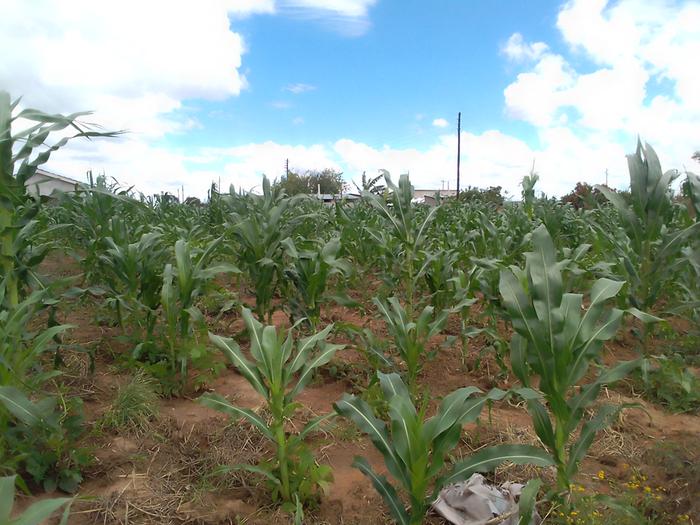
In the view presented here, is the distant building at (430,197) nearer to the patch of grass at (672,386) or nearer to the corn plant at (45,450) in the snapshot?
the patch of grass at (672,386)

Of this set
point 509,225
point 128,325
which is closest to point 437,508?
point 128,325

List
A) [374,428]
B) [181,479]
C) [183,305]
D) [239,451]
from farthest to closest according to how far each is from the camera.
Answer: [183,305] → [239,451] → [181,479] → [374,428]

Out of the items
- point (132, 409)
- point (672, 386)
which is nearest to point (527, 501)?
point (132, 409)

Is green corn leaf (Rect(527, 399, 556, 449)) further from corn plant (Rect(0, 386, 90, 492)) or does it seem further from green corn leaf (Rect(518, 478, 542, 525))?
corn plant (Rect(0, 386, 90, 492))

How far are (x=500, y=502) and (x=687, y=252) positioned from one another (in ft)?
9.32

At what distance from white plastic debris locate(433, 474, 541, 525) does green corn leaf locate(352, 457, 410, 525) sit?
1.01 ft

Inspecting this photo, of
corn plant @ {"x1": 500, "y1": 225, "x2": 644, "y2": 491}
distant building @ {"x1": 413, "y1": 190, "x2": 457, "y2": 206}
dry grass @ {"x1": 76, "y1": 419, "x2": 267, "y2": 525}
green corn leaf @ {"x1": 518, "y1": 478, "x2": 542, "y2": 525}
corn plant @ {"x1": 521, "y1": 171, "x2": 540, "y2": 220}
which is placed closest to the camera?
green corn leaf @ {"x1": 518, "y1": 478, "x2": 542, "y2": 525}

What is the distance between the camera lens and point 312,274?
369 centimetres

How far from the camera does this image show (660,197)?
342cm

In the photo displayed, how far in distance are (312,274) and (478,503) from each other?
7.04 ft

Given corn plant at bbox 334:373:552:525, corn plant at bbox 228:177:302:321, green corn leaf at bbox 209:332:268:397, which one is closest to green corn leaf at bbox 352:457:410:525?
corn plant at bbox 334:373:552:525

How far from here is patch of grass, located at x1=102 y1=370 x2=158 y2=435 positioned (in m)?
2.57

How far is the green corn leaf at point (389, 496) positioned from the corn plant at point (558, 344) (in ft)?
2.18

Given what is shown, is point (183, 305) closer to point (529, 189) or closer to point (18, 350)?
point (18, 350)
